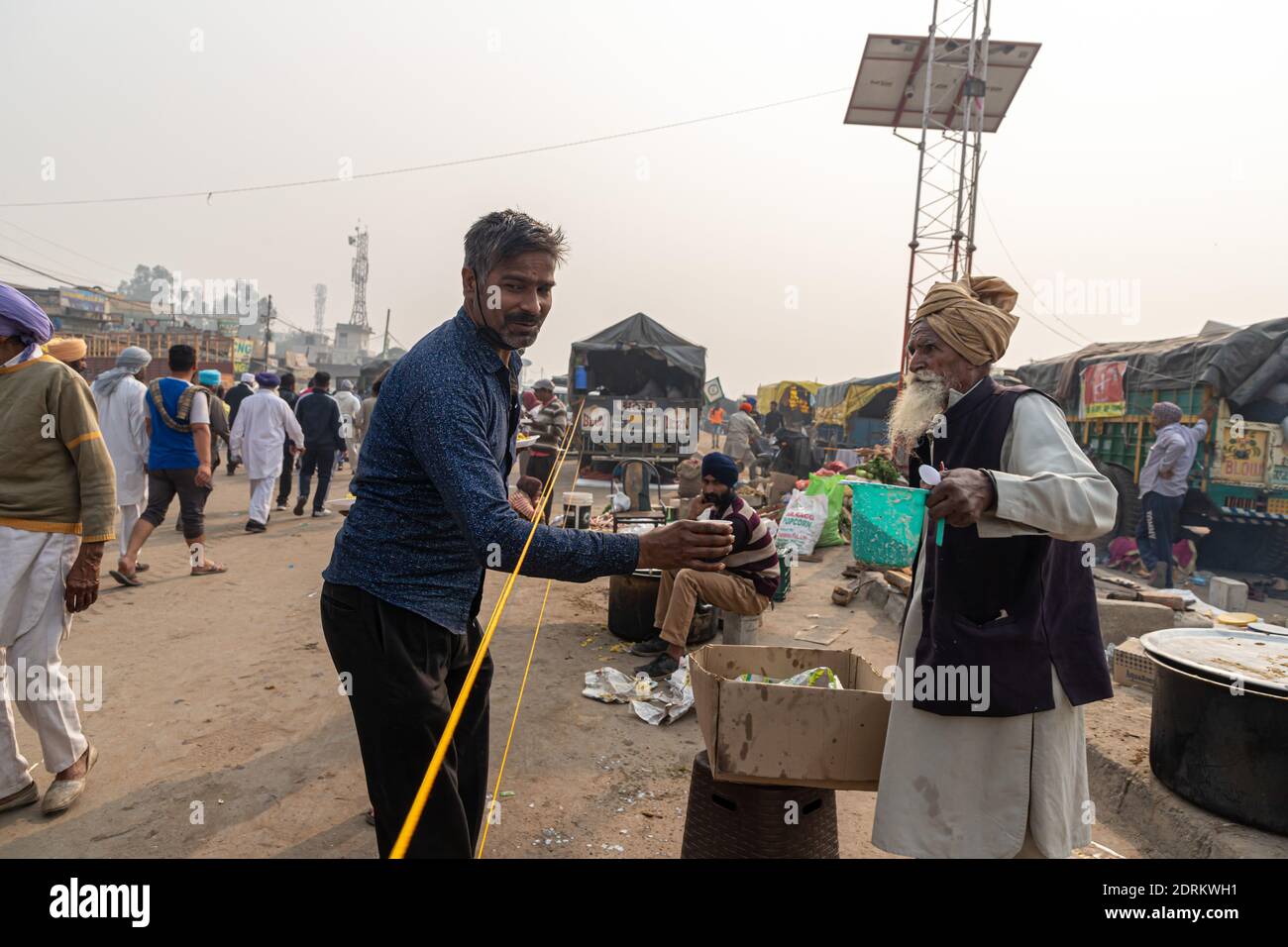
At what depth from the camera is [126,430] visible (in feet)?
21.3

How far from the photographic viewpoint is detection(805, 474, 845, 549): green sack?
9.48 m

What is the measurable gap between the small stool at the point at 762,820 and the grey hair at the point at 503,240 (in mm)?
1776

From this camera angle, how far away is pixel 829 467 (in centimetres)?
1223

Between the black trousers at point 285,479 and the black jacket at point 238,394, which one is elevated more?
the black jacket at point 238,394

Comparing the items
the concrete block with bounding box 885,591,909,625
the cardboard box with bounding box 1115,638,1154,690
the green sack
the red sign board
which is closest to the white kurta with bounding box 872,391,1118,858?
the cardboard box with bounding box 1115,638,1154,690

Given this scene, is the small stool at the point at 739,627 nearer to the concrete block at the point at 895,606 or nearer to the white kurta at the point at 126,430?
the concrete block at the point at 895,606

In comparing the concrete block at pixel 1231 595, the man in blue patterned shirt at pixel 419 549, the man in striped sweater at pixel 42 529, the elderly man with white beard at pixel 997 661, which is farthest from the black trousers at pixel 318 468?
the concrete block at pixel 1231 595

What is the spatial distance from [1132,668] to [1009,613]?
3.93 meters

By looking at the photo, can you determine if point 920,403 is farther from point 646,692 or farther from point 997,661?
point 646,692

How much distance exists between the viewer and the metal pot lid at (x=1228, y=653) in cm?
297

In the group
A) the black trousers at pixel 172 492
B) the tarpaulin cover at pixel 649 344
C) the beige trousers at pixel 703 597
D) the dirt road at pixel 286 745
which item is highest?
the tarpaulin cover at pixel 649 344

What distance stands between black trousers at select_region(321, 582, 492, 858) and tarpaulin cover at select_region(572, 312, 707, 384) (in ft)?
49.4
